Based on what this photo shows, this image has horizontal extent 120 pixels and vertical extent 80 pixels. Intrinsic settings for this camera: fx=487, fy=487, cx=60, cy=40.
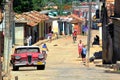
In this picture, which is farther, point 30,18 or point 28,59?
point 30,18

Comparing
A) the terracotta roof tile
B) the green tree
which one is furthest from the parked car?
the green tree

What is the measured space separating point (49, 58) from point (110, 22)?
25.4 feet

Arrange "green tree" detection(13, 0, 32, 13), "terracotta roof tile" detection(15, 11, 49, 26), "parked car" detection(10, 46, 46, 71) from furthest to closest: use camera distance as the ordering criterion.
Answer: "green tree" detection(13, 0, 32, 13) → "terracotta roof tile" detection(15, 11, 49, 26) → "parked car" detection(10, 46, 46, 71)

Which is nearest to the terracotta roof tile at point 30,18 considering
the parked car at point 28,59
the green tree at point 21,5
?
the green tree at point 21,5

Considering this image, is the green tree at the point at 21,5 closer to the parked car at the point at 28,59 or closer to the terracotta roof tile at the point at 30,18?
the terracotta roof tile at the point at 30,18

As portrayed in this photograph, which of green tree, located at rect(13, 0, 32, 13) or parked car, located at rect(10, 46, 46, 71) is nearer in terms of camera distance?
parked car, located at rect(10, 46, 46, 71)

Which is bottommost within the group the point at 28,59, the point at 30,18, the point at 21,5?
the point at 30,18

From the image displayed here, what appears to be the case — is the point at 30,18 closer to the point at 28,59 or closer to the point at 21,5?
the point at 21,5

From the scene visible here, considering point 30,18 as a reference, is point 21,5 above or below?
above

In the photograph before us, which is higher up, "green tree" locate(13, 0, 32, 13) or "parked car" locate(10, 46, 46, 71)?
"green tree" locate(13, 0, 32, 13)

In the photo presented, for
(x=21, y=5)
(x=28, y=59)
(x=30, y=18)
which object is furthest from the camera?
(x=21, y=5)

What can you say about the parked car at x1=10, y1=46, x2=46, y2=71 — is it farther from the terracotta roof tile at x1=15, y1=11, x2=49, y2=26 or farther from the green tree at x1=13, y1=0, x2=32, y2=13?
the green tree at x1=13, y1=0, x2=32, y2=13

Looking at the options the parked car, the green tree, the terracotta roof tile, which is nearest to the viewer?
the parked car

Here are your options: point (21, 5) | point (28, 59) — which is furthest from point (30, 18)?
point (28, 59)
